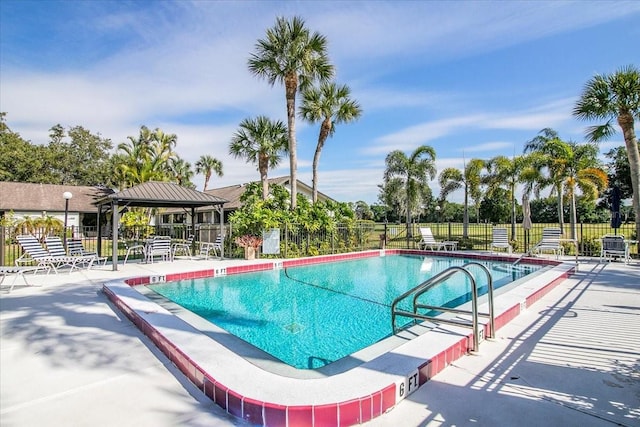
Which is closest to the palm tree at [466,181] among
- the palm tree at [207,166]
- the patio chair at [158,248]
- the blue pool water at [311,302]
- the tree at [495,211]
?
the blue pool water at [311,302]

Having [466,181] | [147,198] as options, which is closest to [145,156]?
[147,198]

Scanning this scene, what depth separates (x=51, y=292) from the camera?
7152 mm

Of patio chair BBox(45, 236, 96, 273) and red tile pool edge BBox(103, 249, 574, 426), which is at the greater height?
patio chair BBox(45, 236, 96, 273)

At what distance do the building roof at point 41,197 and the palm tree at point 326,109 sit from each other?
18.3m

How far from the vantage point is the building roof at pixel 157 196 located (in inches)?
444

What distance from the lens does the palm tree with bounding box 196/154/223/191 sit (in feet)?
130

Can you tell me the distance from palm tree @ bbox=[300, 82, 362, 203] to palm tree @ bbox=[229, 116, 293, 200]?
5.41 ft

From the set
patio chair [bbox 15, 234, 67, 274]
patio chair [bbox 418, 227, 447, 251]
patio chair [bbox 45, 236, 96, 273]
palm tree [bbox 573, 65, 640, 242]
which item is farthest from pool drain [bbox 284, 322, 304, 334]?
palm tree [bbox 573, 65, 640, 242]

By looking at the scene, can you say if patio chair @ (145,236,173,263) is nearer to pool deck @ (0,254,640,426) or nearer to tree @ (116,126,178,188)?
pool deck @ (0,254,640,426)

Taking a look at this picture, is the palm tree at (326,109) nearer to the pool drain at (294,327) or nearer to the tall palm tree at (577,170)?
the tall palm tree at (577,170)

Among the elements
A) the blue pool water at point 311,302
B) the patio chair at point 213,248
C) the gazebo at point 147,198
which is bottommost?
the blue pool water at point 311,302

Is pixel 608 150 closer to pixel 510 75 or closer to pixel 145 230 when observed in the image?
pixel 510 75

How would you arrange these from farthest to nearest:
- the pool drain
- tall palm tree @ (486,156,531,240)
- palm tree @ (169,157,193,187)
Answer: palm tree @ (169,157,193,187) → tall palm tree @ (486,156,531,240) → the pool drain

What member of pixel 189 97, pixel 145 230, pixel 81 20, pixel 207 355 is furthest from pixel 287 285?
pixel 145 230
